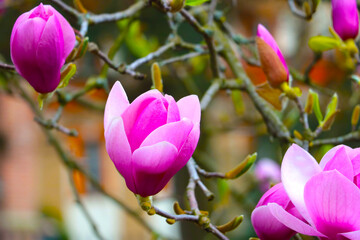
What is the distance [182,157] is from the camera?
0.40 m

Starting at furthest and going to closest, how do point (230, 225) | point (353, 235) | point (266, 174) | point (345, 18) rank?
1. point (266, 174)
2. point (345, 18)
3. point (230, 225)
4. point (353, 235)

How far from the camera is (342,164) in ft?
1.23

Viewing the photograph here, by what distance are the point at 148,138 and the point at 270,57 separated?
212mm

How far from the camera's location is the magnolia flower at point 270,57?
534 mm

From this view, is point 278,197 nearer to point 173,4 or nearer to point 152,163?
point 152,163

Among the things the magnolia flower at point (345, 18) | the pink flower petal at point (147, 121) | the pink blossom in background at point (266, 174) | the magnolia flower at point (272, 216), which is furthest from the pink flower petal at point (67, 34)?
the pink blossom in background at point (266, 174)

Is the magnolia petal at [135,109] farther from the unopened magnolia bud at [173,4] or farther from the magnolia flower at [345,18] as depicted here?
the magnolia flower at [345,18]

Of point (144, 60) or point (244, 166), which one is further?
point (144, 60)

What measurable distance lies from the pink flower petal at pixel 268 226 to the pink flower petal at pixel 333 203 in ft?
0.14

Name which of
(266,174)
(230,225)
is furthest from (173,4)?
(266,174)

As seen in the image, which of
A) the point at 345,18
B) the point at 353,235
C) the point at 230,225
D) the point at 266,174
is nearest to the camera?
the point at 353,235

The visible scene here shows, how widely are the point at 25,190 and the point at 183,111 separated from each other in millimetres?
5218

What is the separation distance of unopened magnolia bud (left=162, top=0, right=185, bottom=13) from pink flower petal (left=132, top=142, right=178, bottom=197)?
192mm

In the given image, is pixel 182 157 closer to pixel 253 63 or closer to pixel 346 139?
pixel 346 139
